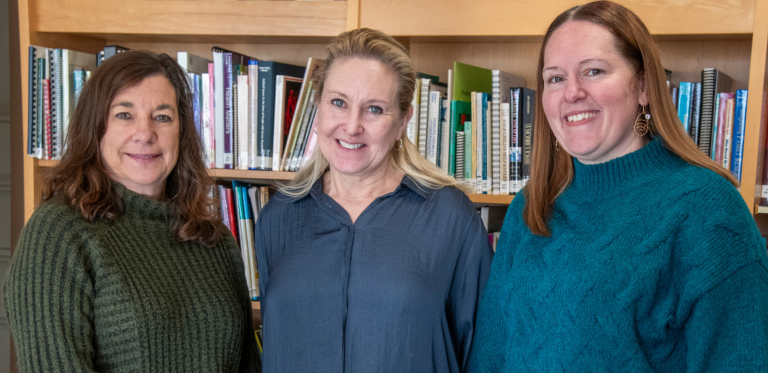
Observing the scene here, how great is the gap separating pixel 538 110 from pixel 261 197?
116cm

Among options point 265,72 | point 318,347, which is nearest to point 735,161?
point 318,347

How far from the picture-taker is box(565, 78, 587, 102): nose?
1.12 meters

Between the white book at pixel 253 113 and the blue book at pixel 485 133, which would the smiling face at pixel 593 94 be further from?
the white book at pixel 253 113

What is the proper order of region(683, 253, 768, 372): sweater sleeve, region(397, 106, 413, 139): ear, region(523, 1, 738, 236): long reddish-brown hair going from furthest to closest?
region(397, 106, 413, 139): ear
region(523, 1, 738, 236): long reddish-brown hair
region(683, 253, 768, 372): sweater sleeve

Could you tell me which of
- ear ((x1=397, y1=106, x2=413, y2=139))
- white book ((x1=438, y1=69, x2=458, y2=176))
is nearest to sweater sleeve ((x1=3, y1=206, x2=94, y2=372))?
ear ((x1=397, y1=106, x2=413, y2=139))

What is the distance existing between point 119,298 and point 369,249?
57cm

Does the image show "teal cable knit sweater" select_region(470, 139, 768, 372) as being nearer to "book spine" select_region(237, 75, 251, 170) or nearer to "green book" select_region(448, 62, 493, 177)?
"green book" select_region(448, 62, 493, 177)

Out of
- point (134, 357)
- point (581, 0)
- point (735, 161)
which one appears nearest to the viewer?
point (134, 357)

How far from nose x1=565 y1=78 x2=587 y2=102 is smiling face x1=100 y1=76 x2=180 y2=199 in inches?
37.7

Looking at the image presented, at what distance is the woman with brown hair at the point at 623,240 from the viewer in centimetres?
95

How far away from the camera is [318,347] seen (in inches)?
53.8

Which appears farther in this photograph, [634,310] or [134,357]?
[134,357]

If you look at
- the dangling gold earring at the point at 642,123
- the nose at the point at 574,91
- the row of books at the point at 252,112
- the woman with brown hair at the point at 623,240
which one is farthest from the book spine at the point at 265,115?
the dangling gold earring at the point at 642,123

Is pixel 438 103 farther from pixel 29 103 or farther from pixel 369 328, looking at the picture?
pixel 29 103
